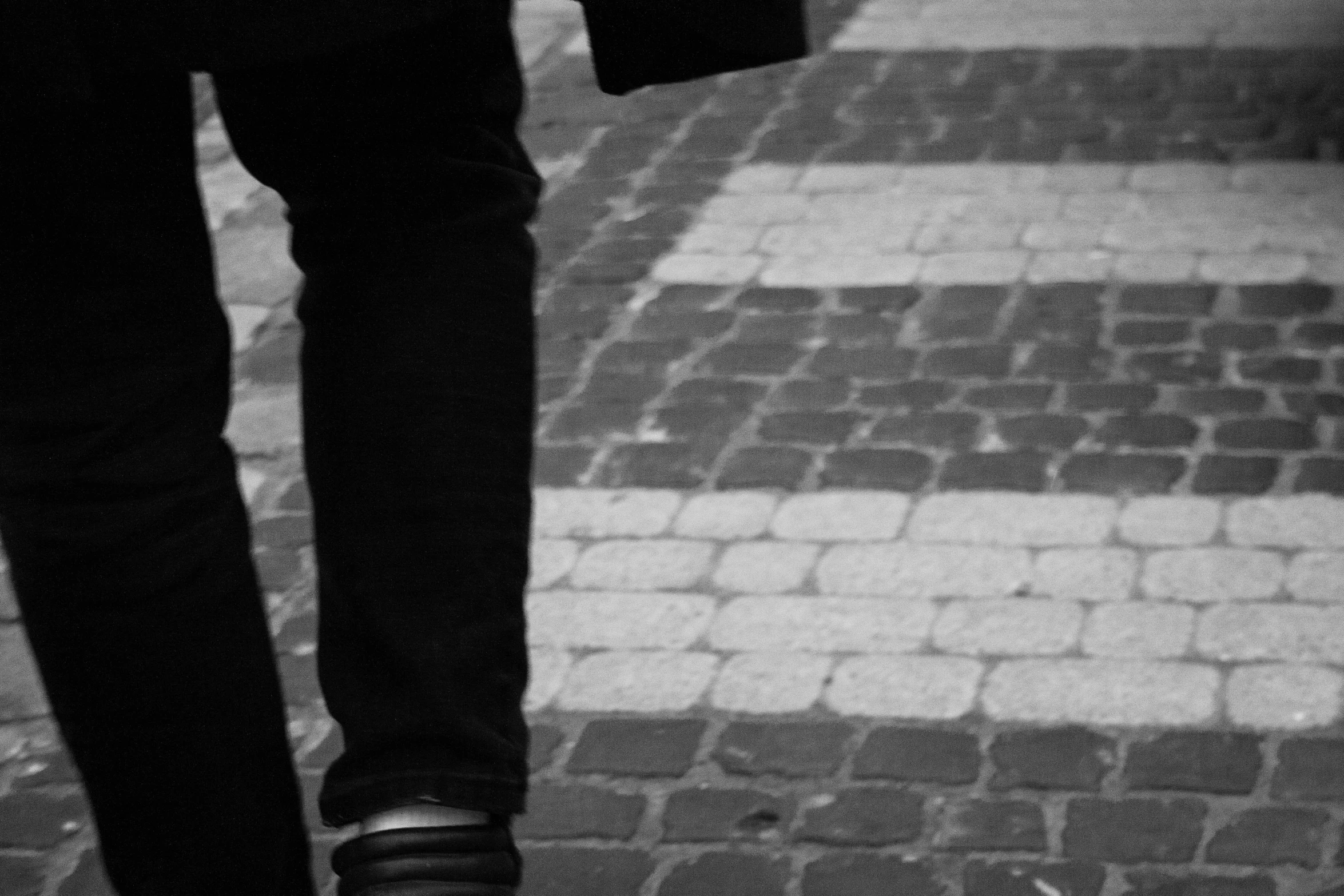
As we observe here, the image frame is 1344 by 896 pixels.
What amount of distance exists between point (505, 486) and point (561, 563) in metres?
1.50

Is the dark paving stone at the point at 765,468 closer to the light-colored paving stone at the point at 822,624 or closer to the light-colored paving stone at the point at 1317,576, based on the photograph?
the light-colored paving stone at the point at 822,624

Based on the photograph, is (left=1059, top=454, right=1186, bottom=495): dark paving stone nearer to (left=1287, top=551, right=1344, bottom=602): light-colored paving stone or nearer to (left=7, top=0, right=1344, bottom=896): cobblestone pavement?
(left=7, top=0, right=1344, bottom=896): cobblestone pavement

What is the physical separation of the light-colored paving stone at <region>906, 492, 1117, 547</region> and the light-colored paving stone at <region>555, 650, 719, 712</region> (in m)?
0.50

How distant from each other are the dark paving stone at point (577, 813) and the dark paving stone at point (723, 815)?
0.15 feet

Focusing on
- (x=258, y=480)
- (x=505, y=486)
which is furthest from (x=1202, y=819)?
(x=258, y=480)

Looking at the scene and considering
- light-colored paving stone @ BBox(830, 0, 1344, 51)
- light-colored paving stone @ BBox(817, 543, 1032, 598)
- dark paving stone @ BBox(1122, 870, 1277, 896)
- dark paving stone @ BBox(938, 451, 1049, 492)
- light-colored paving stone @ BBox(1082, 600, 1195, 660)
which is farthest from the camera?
light-colored paving stone @ BBox(830, 0, 1344, 51)

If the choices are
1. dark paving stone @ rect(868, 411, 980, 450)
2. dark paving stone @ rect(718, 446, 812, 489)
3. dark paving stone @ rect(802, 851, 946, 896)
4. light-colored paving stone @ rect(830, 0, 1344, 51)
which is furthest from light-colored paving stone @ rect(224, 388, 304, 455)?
light-colored paving stone @ rect(830, 0, 1344, 51)

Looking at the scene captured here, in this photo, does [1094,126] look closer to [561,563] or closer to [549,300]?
[549,300]

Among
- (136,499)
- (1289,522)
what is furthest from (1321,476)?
(136,499)

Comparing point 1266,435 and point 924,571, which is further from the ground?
point 924,571

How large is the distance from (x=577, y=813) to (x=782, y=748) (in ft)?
0.90

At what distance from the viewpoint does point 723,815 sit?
2615mm

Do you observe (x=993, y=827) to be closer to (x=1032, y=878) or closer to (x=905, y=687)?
(x=1032, y=878)

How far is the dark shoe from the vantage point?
5.75 ft
